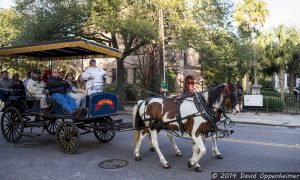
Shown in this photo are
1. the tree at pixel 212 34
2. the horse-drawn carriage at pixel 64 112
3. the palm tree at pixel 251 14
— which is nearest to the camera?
the horse-drawn carriage at pixel 64 112

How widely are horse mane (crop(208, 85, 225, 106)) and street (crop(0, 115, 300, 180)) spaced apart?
144 centimetres

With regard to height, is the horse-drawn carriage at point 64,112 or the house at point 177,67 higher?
the house at point 177,67

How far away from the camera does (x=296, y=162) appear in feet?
24.6

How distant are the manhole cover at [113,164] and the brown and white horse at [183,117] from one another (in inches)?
16.4

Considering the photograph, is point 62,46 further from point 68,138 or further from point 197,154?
point 197,154

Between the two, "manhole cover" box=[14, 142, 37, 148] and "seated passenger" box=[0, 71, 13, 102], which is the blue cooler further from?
"seated passenger" box=[0, 71, 13, 102]

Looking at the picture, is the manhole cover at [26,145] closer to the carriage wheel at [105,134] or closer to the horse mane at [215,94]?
the carriage wheel at [105,134]

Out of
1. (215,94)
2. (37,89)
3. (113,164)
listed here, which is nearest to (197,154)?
(215,94)

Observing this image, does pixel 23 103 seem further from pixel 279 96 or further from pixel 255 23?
pixel 255 23

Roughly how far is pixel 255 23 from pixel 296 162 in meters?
26.2

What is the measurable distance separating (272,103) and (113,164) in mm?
17252

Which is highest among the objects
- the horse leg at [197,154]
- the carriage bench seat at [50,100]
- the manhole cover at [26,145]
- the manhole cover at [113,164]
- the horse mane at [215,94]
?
the horse mane at [215,94]

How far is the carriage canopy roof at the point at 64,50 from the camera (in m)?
8.71

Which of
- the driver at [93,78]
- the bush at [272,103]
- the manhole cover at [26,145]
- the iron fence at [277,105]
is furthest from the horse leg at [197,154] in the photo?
the bush at [272,103]
